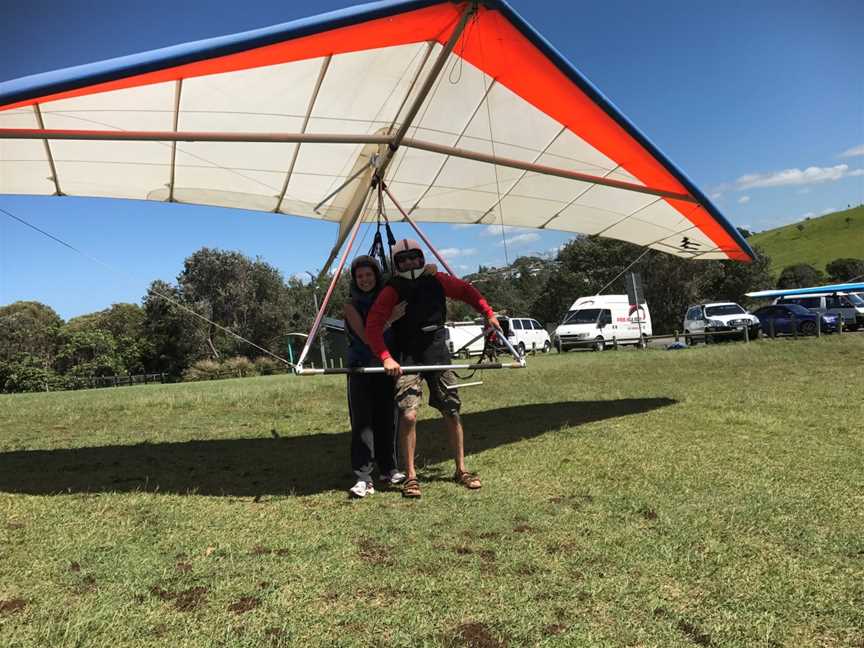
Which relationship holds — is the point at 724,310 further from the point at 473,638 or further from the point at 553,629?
the point at 473,638

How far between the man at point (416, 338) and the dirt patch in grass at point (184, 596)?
1613 millimetres

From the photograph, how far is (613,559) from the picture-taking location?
2.56m

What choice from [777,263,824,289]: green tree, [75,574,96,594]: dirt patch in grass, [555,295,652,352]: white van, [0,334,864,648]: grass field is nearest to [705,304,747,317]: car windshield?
[555,295,652,352]: white van

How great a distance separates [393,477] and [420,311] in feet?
4.08

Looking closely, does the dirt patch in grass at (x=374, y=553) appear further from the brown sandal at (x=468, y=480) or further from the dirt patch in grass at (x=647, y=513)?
the dirt patch in grass at (x=647, y=513)

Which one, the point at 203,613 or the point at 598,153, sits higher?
the point at 598,153

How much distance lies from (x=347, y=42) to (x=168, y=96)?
136 cm

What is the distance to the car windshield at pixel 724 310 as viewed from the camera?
21.5 meters

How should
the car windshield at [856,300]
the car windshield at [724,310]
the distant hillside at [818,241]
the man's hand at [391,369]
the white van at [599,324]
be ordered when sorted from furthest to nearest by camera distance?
the distant hillside at [818,241] → the white van at [599,324] → the car windshield at [724,310] → the car windshield at [856,300] → the man's hand at [391,369]

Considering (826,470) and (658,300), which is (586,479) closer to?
(826,470)

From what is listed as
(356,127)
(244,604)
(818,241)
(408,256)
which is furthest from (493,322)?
(818,241)

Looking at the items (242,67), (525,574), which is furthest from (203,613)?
(242,67)

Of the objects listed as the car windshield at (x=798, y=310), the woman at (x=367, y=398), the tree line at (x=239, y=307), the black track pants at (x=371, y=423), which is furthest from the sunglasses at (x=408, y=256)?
the tree line at (x=239, y=307)

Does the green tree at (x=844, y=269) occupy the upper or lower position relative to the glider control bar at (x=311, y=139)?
upper
